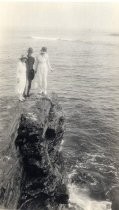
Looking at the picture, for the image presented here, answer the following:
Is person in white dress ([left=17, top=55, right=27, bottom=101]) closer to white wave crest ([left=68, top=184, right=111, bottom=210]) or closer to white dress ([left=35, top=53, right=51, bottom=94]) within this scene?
white dress ([left=35, top=53, right=51, bottom=94])

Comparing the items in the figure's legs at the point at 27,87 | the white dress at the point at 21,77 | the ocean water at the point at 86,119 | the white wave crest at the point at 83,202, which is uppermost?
the white dress at the point at 21,77

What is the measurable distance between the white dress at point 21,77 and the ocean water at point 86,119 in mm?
3175

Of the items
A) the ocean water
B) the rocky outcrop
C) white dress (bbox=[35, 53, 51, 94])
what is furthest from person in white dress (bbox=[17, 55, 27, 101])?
the ocean water

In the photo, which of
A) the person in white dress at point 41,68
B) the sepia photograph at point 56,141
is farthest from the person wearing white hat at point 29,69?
the person in white dress at point 41,68

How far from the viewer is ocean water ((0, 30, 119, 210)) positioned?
17078 millimetres

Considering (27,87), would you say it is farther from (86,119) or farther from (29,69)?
(86,119)

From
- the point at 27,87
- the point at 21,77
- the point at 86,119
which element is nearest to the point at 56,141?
the point at 27,87

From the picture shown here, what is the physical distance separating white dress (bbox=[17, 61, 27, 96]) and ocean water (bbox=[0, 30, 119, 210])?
10.4ft

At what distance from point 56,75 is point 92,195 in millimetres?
27065

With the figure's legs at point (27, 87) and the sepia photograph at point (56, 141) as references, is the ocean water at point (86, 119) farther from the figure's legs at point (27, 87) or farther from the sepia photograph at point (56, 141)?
the figure's legs at point (27, 87)

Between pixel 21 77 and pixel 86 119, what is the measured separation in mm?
11916

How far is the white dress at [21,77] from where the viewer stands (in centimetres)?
1534

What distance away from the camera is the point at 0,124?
23469 mm

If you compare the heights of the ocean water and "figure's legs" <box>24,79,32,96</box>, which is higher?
"figure's legs" <box>24,79,32,96</box>
